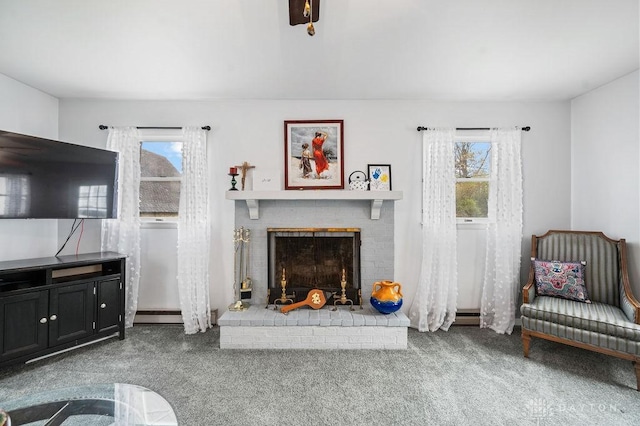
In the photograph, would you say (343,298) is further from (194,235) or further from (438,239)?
(194,235)

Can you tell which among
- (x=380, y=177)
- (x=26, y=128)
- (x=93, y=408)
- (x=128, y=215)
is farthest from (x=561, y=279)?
(x=26, y=128)

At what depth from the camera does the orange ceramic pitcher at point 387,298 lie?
2688 mm

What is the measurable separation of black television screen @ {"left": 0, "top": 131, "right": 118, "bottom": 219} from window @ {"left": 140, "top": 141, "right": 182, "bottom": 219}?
0.29 metres

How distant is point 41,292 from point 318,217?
8.05 feet

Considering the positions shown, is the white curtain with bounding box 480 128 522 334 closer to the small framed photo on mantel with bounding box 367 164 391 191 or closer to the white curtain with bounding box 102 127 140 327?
the small framed photo on mantel with bounding box 367 164 391 191

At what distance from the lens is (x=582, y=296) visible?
8.32 ft

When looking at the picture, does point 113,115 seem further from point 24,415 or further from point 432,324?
point 432,324

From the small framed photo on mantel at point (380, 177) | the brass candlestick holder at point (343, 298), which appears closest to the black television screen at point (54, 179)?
the brass candlestick holder at point (343, 298)

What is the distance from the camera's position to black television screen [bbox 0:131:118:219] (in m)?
2.34

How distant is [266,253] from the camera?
3059mm

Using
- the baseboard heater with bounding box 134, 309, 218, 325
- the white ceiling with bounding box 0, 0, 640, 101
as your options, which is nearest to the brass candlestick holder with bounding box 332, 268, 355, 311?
the baseboard heater with bounding box 134, 309, 218, 325

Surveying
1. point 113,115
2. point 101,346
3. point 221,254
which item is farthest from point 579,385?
point 113,115

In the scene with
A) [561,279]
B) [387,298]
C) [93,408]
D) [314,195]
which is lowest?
[93,408]

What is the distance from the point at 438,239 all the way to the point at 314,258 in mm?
1357
